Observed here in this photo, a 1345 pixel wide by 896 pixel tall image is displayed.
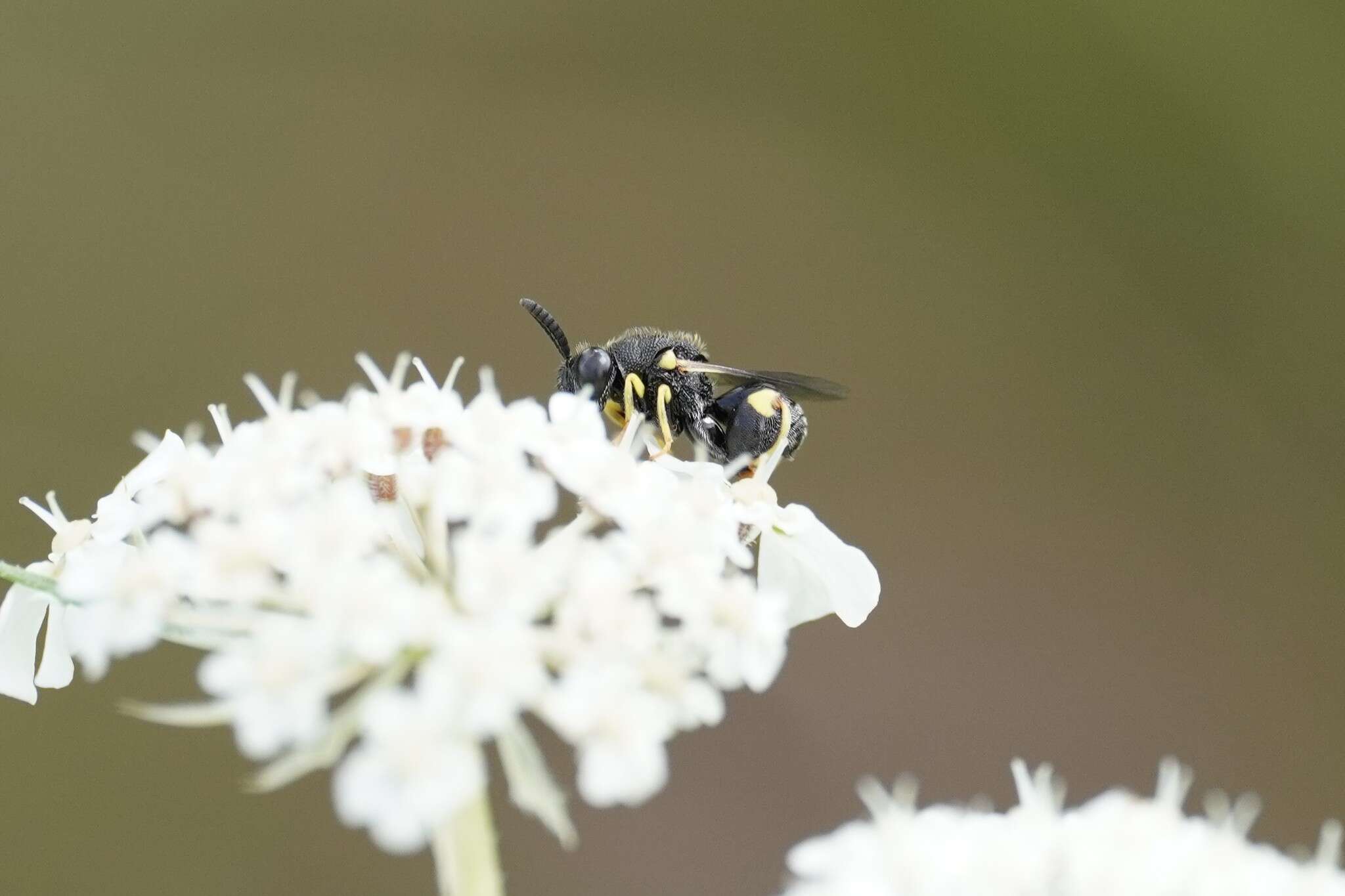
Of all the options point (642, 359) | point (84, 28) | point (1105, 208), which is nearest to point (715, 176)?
point (1105, 208)

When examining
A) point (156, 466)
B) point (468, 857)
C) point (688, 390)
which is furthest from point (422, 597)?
point (688, 390)

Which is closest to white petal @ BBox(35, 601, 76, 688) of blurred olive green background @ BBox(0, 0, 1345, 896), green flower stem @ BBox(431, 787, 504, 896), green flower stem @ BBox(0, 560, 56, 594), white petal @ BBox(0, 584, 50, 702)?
white petal @ BBox(0, 584, 50, 702)

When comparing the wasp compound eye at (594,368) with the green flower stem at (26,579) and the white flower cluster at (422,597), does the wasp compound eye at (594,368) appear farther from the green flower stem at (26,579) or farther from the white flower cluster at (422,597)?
the green flower stem at (26,579)

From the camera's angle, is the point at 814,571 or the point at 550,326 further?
the point at 550,326


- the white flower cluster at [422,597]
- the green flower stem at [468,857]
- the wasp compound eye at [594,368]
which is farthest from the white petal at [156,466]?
the wasp compound eye at [594,368]

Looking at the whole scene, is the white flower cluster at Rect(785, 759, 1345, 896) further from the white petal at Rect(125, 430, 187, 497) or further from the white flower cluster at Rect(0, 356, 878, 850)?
the white petal at Rect(125, 430, 187, 497)

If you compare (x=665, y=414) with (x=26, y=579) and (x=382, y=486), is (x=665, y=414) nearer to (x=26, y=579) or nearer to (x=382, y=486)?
(x=382, y=486)
